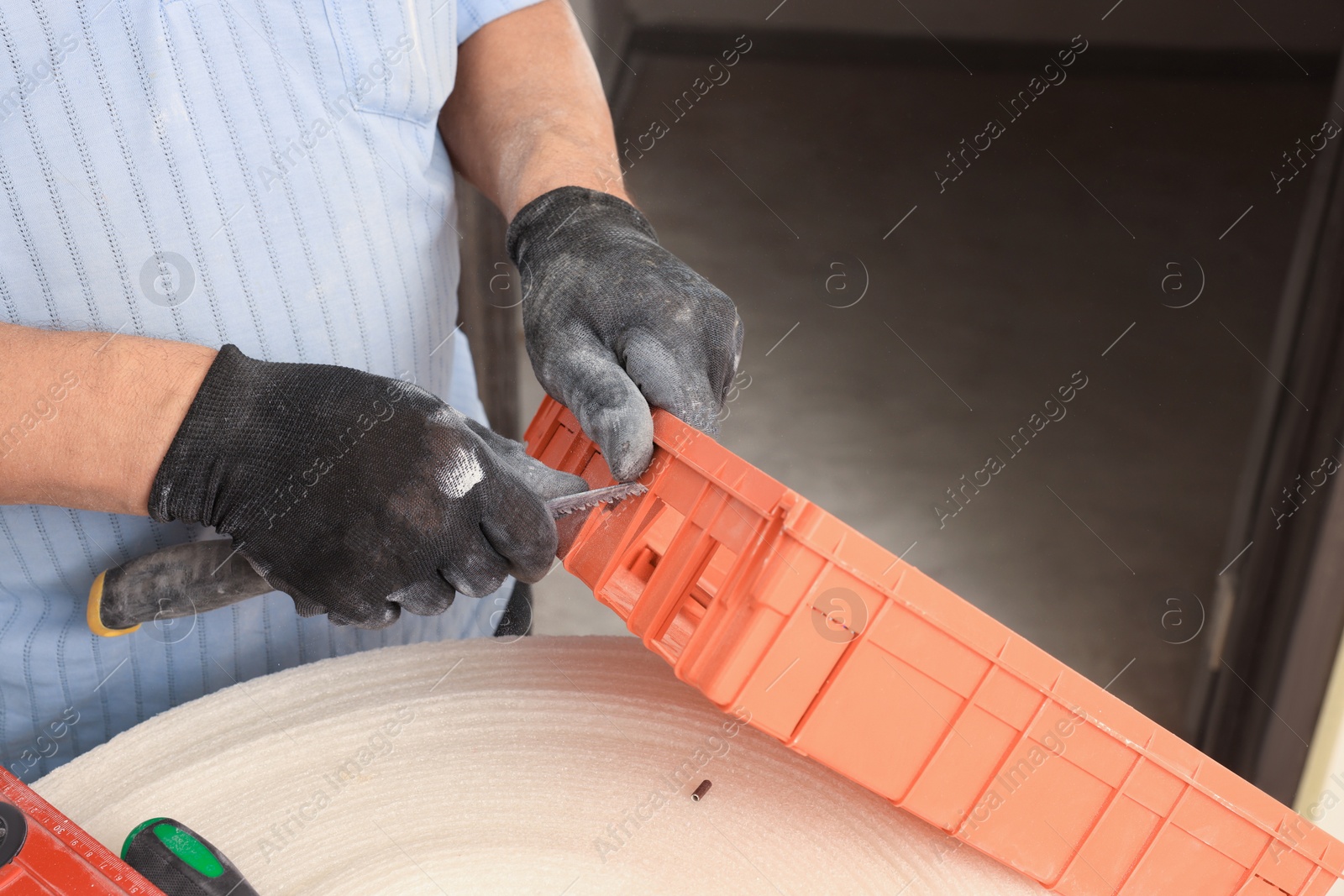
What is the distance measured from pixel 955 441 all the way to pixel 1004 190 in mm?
803

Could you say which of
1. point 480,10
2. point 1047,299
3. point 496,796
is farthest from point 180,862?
point 1047,299

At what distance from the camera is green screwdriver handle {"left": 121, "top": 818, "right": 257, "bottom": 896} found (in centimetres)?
69

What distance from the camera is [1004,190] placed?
2.64 metres

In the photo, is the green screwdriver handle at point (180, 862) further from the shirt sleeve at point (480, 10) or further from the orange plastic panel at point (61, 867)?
the shirt sleeve at point (480, 10)

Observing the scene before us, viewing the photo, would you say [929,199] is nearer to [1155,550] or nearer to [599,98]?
[1155,550]

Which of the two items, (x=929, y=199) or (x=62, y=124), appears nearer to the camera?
(x=62, y=124)

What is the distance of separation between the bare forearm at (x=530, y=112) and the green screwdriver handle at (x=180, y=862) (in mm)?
820

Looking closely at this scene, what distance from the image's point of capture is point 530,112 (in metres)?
1.25

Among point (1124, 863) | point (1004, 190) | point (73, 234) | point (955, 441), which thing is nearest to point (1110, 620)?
point (955, 441)

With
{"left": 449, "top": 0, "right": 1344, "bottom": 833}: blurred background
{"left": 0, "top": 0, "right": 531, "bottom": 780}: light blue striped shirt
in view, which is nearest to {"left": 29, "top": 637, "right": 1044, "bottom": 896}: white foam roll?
{"left": 0, "top": 0, "right": 531, "bottom": 780}: light blue striped shirt

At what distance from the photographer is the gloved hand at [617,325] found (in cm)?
89

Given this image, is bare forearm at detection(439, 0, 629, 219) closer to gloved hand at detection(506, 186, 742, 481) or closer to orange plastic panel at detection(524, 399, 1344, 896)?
gloved hand at detection(506, 186, 742, 481)

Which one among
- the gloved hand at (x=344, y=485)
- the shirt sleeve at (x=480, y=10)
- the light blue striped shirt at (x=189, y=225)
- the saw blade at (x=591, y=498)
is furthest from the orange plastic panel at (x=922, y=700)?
the shirt sleeve at (x=480, y=10)

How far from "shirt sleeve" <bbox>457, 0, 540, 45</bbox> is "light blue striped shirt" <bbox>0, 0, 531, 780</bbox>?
0.43ft
